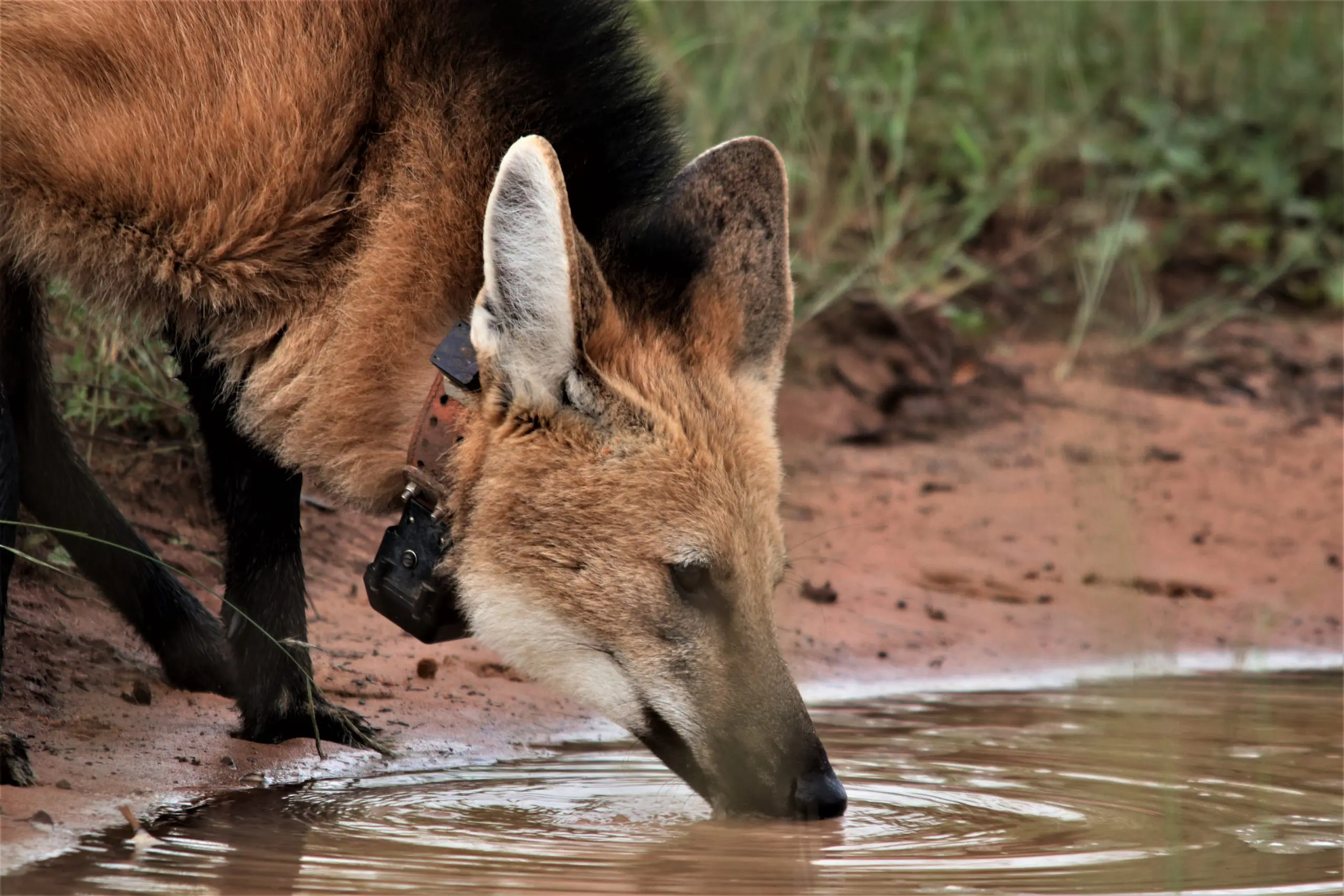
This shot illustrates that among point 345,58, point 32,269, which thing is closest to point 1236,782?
point 345,58

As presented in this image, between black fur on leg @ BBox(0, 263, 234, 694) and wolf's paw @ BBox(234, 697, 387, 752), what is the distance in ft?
0.96

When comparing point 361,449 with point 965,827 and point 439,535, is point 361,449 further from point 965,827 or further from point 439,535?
point 965,827

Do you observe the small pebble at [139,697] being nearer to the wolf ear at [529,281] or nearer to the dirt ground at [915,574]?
the dirt ground at [915,574]

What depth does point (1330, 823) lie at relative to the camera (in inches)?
141

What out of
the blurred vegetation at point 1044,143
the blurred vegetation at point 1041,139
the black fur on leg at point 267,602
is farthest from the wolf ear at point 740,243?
the blurred vegetation at point 1041,139

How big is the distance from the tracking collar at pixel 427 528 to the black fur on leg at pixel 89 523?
35.7 inches

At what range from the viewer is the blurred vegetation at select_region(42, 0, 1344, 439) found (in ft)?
24.7

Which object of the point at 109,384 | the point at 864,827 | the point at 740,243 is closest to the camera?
the point at 864,827

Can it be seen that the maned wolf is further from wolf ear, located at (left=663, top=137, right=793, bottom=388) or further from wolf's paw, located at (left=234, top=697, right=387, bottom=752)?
wolf's paw, located at (left=234, top=697, right=387, bottom=752)

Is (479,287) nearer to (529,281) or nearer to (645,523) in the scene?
(529,281)

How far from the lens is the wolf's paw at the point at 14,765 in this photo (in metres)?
3.17

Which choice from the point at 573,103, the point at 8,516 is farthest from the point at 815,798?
the point at 8,516

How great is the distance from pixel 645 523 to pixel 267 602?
1.29 meters

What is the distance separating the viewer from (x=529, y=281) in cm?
304
